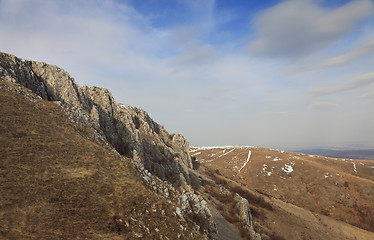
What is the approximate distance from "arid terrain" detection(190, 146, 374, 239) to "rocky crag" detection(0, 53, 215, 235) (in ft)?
48.1

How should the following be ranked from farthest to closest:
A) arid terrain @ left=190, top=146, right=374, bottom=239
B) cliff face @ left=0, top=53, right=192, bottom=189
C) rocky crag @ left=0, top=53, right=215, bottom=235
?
arid terrain @ left=190, top=146, right=374, bottom=239 → cliff face @ left=0, top=53, right=192, bottom=189 → rocky crag @ left=0, top=53, right=215, bottom=235

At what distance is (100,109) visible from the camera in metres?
39.8

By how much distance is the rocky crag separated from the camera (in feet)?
71.1

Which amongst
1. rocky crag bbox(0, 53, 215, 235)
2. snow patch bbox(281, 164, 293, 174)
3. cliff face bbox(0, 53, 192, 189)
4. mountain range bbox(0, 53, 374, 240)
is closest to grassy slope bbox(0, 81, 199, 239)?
mountain range bbox(0, 53, 374, 240)

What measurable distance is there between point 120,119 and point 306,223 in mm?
54499

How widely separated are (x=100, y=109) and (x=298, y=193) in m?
90.8

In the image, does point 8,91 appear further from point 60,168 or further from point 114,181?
point 114,181

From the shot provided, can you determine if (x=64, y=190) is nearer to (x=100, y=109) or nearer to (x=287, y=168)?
(x=100, y=109)

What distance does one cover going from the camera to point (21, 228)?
11.2 m

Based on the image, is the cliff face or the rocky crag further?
the cliff face

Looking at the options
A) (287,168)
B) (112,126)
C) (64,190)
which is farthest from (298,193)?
(64,190)

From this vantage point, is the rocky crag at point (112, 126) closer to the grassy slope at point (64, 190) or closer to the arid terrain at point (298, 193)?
the grassy slope at point (64, 190)

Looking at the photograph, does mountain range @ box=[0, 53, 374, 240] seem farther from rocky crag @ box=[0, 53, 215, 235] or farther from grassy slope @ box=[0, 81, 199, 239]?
rocky crag @ box=[0, 53, 215, 235]

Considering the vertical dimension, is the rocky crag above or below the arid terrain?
above
